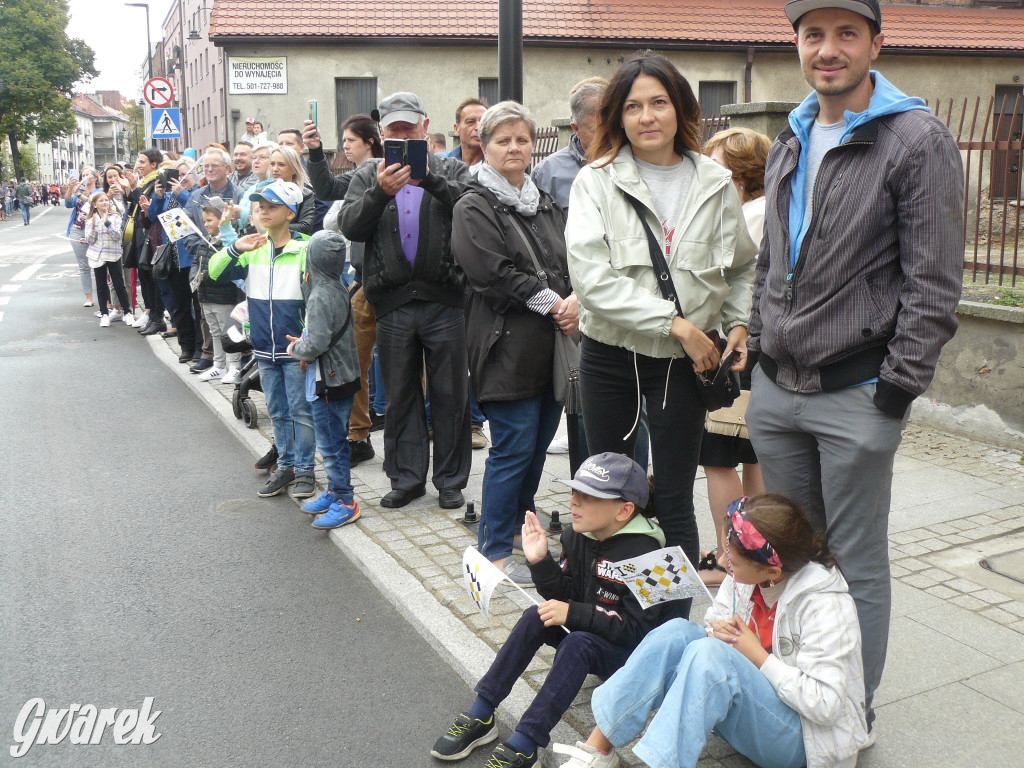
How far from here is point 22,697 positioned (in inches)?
146

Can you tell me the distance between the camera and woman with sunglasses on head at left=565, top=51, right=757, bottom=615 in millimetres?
3381

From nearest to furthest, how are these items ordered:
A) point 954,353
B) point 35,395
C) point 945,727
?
point 945,727
point 954,353
point 35,395

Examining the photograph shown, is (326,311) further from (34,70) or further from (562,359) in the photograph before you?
(34,70)

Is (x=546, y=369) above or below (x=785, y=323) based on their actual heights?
below

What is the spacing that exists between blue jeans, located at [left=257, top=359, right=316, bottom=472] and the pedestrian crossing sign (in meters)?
14.2

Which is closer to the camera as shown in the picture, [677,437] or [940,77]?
[677,437]

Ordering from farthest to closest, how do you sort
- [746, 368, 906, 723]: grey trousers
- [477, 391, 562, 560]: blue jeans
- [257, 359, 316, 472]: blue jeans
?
1. [257, 359, 316, 472]: blue jeans
2. [477, 391, 562, 560]: blue jeans
3. [746, 368, 906, 723]: grey trousers

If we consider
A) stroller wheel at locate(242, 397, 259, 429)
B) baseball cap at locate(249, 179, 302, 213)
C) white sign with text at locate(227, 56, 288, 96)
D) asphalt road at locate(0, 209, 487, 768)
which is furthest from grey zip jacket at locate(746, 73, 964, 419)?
white sign with text at locate(227, 56, 288, 96)

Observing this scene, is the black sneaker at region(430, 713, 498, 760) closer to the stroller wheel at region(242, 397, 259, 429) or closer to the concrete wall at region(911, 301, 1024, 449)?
the concrete wall at region(911, 301, 1024, 449)

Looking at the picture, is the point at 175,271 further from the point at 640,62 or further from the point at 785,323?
the point at 785,323

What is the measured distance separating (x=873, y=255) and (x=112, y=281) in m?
13.4

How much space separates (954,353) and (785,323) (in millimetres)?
4755

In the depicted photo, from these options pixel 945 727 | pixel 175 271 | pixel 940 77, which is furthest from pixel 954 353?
pixel 940 77

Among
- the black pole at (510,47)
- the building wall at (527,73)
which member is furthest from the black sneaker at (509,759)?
the building wall at (527,73)
